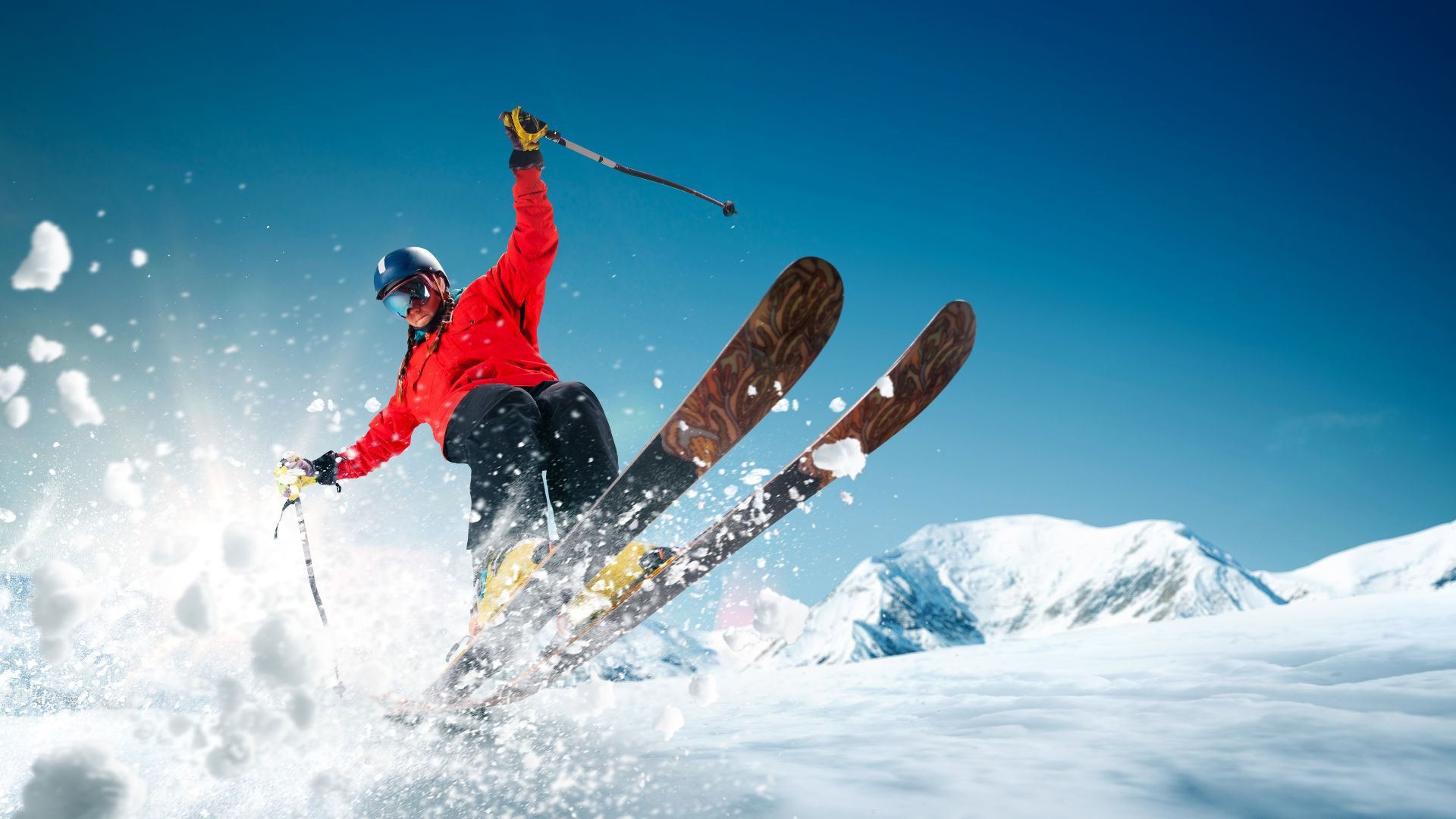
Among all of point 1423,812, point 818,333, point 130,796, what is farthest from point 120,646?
point 1423,812

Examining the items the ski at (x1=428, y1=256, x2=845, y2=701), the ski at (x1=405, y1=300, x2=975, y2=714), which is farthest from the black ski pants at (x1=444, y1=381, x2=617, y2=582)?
the ski at (x1=405, y1=300, x2=975, y2=714)

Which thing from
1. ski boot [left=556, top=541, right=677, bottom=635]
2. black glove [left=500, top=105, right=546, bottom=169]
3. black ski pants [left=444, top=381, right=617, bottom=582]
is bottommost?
ski boot [left=556, top=541, right=677, bottom=635]

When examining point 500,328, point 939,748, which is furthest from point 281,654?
point 939,748

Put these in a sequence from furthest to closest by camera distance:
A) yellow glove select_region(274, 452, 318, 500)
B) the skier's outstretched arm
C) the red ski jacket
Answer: yellow glove select_region(274, 452, 318, 500), the red ski jacket, the skier's outstretched arm

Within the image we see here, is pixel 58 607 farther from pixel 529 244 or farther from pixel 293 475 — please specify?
pixel 529 244

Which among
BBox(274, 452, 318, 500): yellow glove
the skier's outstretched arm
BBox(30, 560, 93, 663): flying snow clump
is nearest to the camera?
BBox(30, 560, 93, 663): flying snow clump

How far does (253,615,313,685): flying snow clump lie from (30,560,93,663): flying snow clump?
1.09m

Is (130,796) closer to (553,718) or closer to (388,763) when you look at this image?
(388,763)

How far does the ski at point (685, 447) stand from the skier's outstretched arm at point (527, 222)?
3.62 feet

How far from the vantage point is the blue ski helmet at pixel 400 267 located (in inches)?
157

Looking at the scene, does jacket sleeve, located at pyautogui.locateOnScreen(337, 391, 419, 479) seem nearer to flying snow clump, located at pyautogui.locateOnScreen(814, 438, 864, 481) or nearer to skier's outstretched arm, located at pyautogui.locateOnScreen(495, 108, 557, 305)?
skier's outstretched arm, located at pyautogui.locateOnScreen(495, 108, 557, 305)

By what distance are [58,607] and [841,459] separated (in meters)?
3.80

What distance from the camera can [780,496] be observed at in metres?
3.91

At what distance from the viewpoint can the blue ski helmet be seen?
13.1 feet
